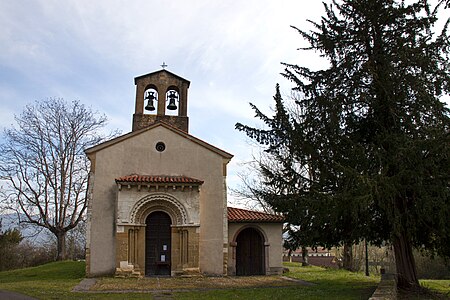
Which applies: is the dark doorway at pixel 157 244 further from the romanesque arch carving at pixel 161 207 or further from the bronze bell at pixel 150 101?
the bronze bell at pixel 150 101

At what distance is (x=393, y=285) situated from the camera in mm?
10828

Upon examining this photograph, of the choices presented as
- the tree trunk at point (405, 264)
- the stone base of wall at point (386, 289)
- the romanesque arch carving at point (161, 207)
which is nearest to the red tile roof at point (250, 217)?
the romanesque arch carving at point (161, 207)

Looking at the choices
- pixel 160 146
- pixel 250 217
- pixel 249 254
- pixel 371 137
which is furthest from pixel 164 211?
pixel 371 137

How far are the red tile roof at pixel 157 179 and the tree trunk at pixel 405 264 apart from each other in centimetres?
852

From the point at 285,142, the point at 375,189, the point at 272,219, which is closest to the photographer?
the point at 375,189

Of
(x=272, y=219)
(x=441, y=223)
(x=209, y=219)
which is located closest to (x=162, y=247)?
(x=209, y=219)

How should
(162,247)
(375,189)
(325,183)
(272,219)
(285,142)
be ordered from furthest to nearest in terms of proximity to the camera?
1. (272,219)
2. (162,247)
3. (285,142)
4. (325,183)
5. (375,189)

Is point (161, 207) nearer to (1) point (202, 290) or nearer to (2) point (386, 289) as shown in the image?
(1) point (202, 290)

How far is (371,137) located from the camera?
13141 millimetres

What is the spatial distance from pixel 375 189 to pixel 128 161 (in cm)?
1161

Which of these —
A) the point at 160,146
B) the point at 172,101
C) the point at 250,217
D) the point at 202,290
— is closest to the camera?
the point at 202,290

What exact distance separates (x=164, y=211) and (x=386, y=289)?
10516 mm

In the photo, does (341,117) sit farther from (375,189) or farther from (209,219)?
(209,219)

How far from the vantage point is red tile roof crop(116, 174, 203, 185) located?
17497 mm
